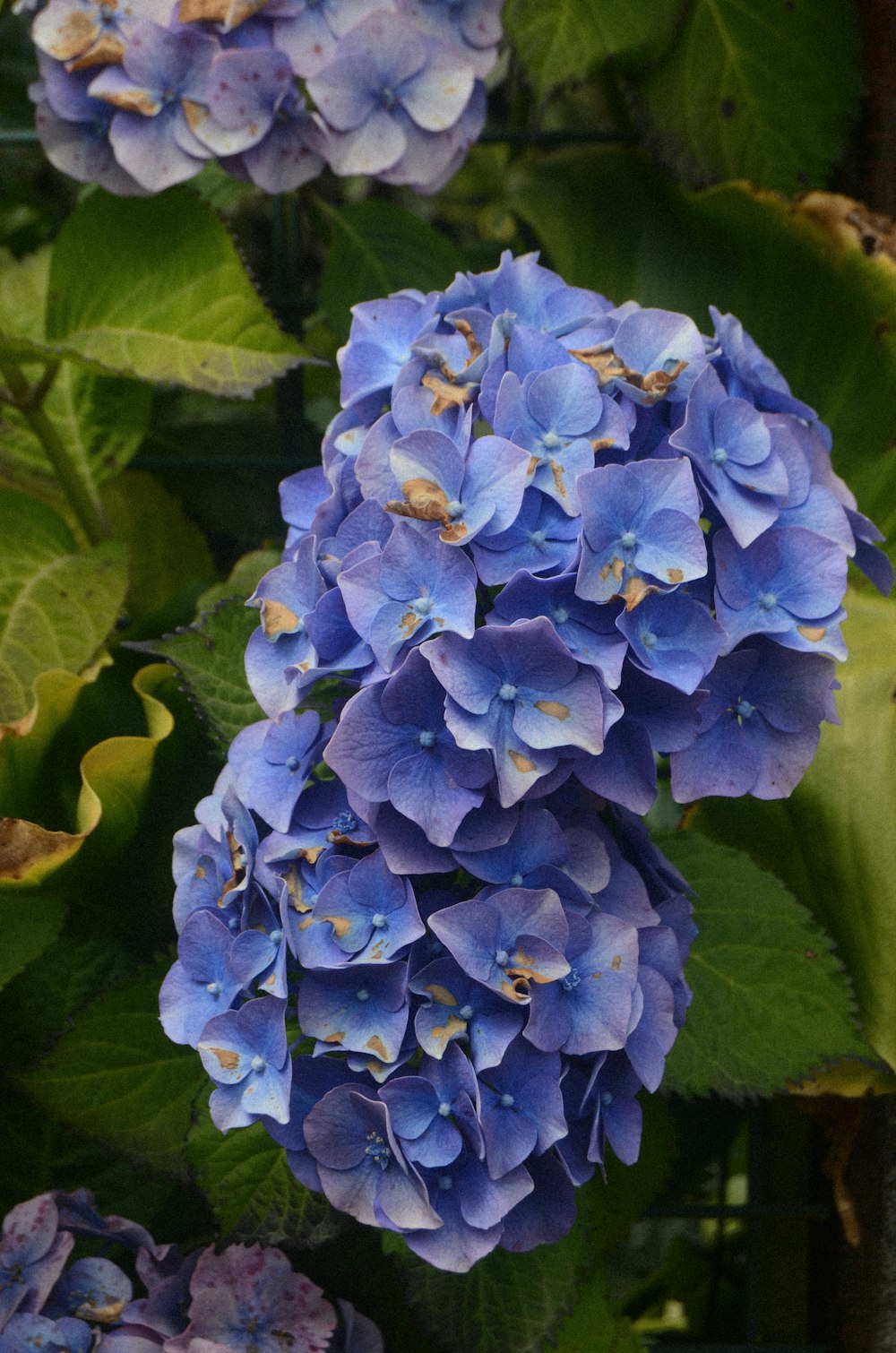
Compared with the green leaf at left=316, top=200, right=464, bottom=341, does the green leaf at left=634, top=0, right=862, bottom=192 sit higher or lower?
higher

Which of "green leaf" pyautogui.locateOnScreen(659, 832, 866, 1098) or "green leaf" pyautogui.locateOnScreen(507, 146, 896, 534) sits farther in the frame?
"green leaf" pyautogui.locateOnScreen(507, 146, 896, 534)

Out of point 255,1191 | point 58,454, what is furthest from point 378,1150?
point 58,454

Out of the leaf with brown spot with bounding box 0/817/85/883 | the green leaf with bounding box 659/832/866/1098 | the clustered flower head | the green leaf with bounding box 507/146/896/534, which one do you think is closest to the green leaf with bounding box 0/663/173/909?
the leaf with brown spot with bounding box 0/817/85/883

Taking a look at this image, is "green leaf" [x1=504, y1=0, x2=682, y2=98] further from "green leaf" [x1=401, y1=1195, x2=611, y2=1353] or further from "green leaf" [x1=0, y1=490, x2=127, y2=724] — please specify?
"green leaf" [x1=401, y1=1195, x2=611, y2=1353]

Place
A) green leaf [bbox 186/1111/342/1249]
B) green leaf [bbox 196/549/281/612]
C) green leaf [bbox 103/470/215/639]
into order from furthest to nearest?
green leaf [bbox 103/470/215/639] < green leaf [bbox 196/549/281/612] < green leaf [bbox 186/1111/342/1249]

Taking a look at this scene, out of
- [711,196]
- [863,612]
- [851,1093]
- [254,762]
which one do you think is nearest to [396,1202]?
[254,762]

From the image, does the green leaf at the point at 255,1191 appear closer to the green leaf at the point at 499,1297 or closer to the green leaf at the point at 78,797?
the green leaf at the point at 499,1297

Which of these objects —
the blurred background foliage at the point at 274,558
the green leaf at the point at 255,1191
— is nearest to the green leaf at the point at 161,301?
the blurred background foliage at the point at 274,558
